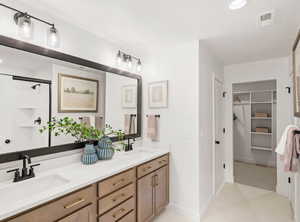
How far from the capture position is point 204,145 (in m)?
2.45

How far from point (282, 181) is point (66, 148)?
3.52m

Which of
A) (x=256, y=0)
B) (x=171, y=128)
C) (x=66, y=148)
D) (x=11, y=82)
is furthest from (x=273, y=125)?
(x=11, y=82)

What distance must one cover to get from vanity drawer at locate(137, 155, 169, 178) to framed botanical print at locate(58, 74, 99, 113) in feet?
2.99

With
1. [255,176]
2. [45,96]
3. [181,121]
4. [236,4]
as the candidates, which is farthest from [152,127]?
[255,176]

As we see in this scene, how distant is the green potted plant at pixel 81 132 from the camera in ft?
5.46

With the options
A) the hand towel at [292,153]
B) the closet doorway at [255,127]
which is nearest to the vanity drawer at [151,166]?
the hand towel at [292,153]

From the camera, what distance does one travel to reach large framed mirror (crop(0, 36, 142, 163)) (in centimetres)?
137

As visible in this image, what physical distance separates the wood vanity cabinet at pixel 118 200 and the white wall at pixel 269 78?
1.84m

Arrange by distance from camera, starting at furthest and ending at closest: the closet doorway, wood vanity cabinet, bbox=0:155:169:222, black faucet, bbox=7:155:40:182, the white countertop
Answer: the closet doorway
black faucet, bbox=7:155:40:182
wood vanity cabinet, bbox=0:155:169:222
the white countertop

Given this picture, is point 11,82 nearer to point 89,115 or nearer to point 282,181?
point 89,115

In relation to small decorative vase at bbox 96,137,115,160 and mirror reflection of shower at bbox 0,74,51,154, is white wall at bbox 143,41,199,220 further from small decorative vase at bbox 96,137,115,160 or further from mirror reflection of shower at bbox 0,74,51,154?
mirror reflection of shower at bbox 0,74,51,154

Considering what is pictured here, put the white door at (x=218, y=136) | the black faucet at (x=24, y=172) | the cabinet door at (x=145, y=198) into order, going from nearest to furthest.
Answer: the black faucet at (x=24, y=172), the cabinet door at (x=145, y=198), the white door at (x=218, y=136)

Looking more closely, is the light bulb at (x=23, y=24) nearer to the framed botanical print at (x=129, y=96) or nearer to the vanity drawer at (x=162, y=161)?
the framed botanical print at (x=129, y=96)

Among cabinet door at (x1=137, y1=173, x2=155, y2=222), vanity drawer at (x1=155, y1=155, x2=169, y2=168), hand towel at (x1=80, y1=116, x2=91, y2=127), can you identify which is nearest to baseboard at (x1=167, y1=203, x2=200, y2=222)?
cabinet door at (x1=137, y1=173, x2=155, y2=222)
